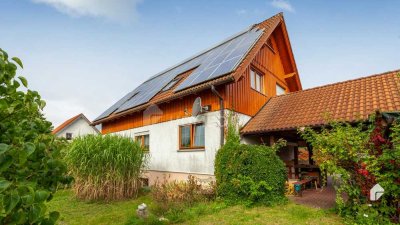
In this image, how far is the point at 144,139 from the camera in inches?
609

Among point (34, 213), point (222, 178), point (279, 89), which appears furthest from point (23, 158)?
point (279, 89)

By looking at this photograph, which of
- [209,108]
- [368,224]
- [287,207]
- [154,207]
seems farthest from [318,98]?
[154,207]

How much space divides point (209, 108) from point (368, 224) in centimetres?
671

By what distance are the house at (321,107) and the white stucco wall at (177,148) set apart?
42.2 inches

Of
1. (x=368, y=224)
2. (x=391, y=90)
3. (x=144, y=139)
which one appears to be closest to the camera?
(x=368, y=224)

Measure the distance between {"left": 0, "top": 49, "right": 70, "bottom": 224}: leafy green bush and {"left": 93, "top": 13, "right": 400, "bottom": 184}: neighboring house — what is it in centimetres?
817

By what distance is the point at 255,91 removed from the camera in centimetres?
1255

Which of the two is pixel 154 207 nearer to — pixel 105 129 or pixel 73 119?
pixel 105 129

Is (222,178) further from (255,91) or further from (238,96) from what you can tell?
(255,91)

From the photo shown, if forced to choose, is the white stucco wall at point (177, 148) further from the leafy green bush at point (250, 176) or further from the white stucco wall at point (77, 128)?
the white stucco wall at point (77, 128)

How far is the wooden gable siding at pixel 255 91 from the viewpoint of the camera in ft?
35.9

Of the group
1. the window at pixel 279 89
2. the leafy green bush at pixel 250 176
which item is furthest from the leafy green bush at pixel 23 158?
the window at pixel 279 89

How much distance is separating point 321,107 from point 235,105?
3432 millimetres

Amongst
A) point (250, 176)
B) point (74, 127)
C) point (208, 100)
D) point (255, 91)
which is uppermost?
point (255, 91)
